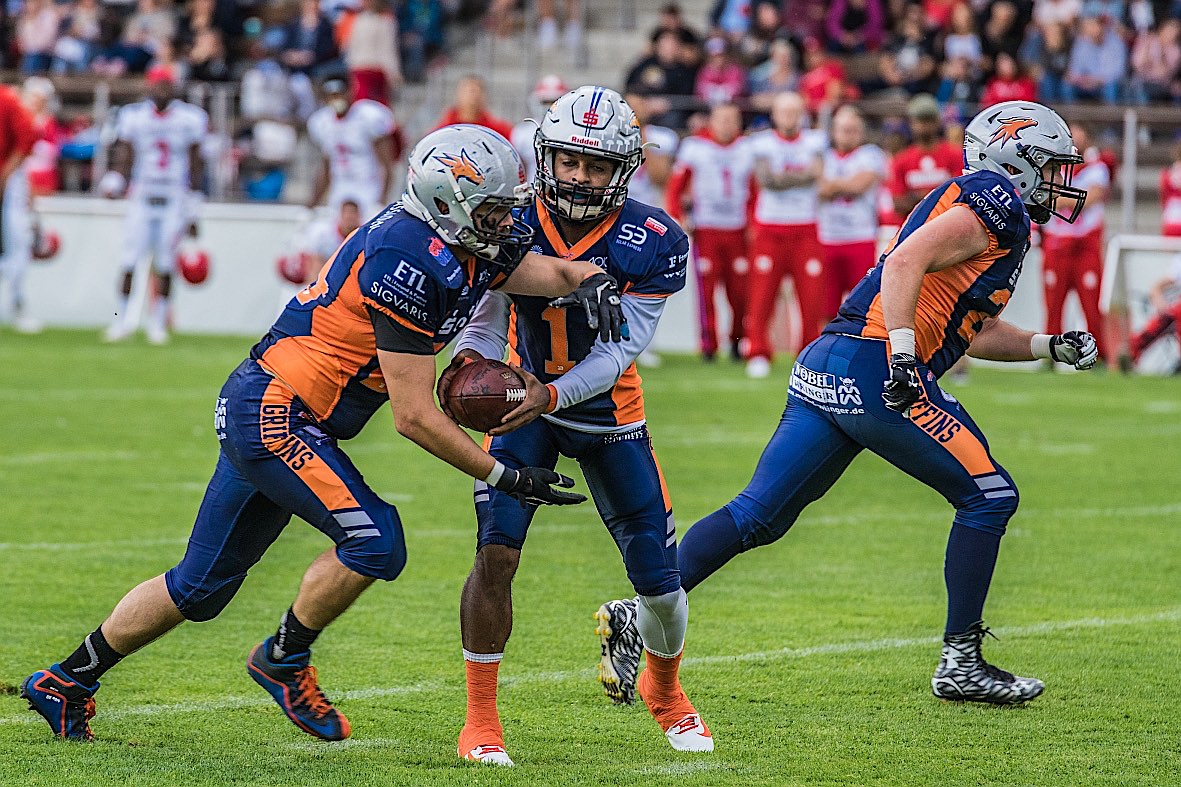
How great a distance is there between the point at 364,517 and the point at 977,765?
1665 mm

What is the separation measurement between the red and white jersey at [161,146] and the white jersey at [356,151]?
1171 mm

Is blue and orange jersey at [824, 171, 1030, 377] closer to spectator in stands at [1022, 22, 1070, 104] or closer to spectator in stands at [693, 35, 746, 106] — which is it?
spectator in stands at [1022, 22, 1070, 104]

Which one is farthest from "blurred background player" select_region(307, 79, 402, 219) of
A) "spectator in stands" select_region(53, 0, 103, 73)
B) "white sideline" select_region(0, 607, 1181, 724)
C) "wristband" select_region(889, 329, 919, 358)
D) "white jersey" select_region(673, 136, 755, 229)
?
"wristband" select_region(889, 329, 919, 358)

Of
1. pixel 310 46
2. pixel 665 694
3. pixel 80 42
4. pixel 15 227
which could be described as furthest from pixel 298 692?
pixel 80 42

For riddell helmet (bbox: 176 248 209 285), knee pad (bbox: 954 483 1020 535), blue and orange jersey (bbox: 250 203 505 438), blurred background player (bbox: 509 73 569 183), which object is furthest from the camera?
riddell helmet (bbox: 176 248 209 285)

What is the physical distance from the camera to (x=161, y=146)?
1561 cm

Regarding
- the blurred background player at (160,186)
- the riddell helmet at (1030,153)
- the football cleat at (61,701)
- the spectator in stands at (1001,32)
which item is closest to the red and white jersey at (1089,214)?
the spectator in stands at (1001,32)

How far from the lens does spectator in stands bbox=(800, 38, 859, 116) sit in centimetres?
1711

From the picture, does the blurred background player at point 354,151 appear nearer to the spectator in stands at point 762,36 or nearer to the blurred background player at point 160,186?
the blurred background player at point 160,186

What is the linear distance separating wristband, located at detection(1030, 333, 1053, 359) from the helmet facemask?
1.62 meters

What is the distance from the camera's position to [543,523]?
26.5ft

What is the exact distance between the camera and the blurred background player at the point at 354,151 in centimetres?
1553

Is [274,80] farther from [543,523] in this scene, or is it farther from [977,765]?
[977,765]

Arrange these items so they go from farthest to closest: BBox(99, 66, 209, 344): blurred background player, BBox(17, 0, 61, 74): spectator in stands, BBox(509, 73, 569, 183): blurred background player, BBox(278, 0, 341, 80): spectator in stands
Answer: BBox(17, 0, 61, 74): spectator in stands → BBox(278, 0, 341, 80): spectator in stands → BBox(99, 66, 209, 344): blurred background player → BBox(509, 73, 569, 183): blurred background player
